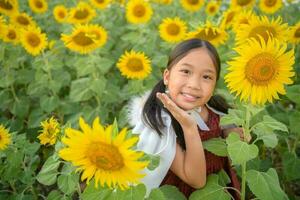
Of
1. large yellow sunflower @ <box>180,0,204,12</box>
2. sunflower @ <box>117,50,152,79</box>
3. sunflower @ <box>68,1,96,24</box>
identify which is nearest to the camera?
sunflower @ <box>117,50,152,79</box>

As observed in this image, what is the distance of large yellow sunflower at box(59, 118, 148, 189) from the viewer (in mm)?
1214

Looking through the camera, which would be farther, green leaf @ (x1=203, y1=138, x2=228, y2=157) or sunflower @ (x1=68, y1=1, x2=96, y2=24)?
sunflower @ (x1=68, y1=1, x2=96, y2=24)

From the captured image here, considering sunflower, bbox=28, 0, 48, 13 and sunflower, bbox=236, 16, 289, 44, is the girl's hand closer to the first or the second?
sunflower, bbox=236, 16, 289, 44

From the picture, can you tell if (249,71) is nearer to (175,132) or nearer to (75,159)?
(175,132)

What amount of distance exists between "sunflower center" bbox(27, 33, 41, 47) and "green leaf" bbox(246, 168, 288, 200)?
2171 mm

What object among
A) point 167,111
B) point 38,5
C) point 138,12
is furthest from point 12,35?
point 167,111

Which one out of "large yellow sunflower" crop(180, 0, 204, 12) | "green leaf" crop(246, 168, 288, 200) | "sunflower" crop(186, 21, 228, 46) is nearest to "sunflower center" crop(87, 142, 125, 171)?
"green leaf" crop(246, 168, 288, 200)

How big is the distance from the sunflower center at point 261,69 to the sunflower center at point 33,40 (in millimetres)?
2157

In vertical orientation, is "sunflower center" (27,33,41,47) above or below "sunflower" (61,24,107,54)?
below

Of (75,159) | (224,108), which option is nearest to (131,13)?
(224,108)

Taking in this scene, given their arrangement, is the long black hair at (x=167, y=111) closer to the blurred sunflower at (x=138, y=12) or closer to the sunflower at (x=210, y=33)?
the sunflower at (x=210, y=33)

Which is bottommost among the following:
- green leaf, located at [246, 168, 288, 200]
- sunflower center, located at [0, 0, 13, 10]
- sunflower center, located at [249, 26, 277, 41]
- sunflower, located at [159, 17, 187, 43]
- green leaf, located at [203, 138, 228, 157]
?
green leaf, located at [246, 168, 288, 200]

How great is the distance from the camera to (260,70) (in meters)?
1.58

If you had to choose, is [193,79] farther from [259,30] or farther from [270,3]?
[270,3]
